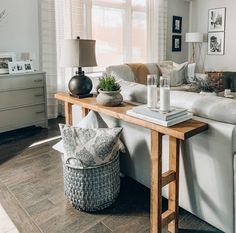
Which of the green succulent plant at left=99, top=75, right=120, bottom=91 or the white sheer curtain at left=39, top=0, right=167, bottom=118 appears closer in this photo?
the green succulent plant at left=99, top=75, right=120, bottom=91

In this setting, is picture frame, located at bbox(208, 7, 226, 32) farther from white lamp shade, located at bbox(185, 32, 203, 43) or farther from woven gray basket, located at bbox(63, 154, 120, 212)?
woven gray basket, located at bbox(63, 154, 120, 212)

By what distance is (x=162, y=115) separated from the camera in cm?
161

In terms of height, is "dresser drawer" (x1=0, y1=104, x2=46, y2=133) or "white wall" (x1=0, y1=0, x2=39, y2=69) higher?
"white wall" (x1=0, y1=0, x2=39, y2=69)

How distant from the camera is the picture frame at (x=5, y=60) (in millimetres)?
3689

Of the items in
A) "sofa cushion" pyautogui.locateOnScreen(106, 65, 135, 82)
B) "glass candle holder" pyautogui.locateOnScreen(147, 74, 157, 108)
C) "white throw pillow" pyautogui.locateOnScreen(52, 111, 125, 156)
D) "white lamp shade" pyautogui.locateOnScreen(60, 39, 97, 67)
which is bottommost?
"white throw pillow" pyautogui.locateOnScreen(52, 111, 125, 156)

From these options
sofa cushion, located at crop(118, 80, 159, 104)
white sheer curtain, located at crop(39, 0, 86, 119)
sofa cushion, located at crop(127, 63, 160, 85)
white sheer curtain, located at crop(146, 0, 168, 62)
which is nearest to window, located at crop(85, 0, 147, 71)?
white sheer curtain, located at crop(146, 0, 168, 62)

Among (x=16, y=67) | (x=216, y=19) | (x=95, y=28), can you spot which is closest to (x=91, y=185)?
(x=16, y=67)

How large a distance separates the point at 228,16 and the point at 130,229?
524 centimetres

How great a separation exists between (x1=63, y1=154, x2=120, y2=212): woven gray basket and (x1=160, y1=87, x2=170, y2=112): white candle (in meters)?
0.61

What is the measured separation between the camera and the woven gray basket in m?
1.98

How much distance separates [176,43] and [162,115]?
5207mm

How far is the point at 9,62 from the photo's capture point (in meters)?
3.69

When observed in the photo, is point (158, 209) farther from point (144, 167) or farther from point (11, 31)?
point (11, 31)

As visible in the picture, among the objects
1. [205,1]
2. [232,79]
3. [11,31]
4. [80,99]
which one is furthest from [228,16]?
[80,99]
